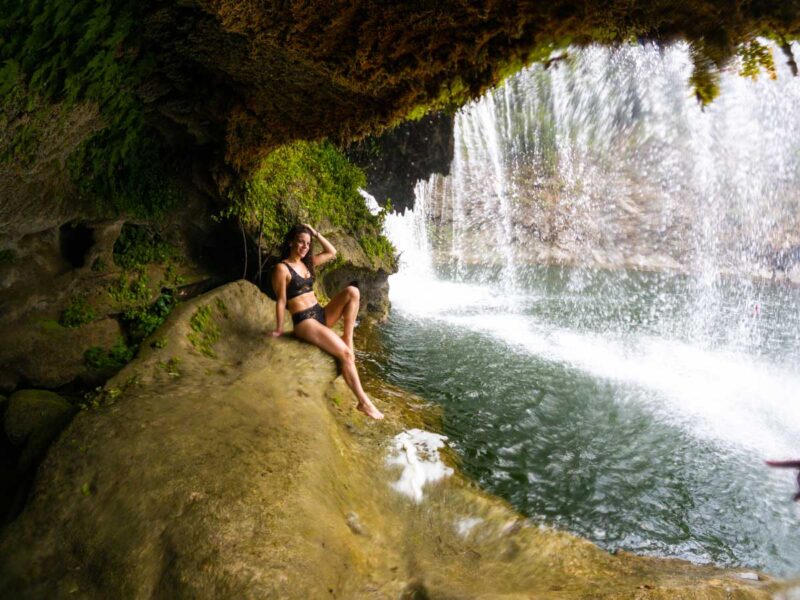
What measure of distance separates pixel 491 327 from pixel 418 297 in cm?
422

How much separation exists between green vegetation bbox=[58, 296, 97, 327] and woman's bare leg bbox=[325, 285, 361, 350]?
3.05 m

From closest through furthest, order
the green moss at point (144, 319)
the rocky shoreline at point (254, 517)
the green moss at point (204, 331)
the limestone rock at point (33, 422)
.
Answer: the rocky shoreline at point (254, 517) < the limestone rock at point (33, 422) < the green moss at point (204, 331) < the green moss at point (144, 319)

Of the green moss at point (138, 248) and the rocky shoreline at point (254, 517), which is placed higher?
the green moss at point (138, 248)

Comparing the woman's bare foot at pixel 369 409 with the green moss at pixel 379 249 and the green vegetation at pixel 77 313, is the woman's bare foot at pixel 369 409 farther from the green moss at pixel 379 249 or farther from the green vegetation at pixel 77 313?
the green moss at pixel 379 249

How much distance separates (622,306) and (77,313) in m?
17.1

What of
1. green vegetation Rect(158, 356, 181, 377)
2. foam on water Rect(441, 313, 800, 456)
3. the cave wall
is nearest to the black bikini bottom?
green vegetation Rect(158, 356, 181, 377)

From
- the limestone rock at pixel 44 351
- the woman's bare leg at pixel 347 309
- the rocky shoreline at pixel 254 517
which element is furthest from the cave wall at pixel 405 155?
the rocky shoreline at pixel 254 517

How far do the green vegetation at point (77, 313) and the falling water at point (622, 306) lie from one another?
4675 millimetres

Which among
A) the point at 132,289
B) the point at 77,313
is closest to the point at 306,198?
the point at 132,289

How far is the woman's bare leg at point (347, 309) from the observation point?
5312mm

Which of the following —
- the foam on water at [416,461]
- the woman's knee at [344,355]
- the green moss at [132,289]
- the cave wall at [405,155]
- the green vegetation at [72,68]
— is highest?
the cave wall at [405,155]

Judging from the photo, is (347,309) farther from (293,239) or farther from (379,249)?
(379,249)

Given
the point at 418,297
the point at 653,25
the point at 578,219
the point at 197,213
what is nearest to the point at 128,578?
the point at 653,25

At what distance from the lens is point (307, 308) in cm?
520
